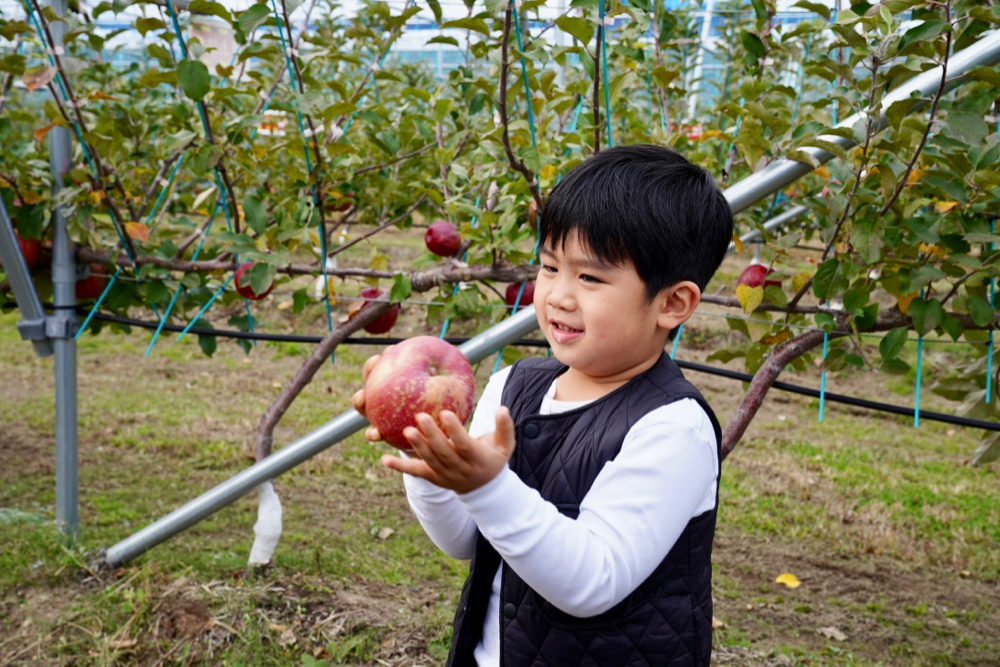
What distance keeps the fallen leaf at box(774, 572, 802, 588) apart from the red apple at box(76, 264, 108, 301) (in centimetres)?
212

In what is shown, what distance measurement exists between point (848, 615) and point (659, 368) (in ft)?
6.06

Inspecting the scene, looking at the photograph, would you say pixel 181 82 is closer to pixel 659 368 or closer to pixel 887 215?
pixel 659 368

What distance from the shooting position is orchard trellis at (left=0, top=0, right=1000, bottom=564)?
1.70 meters

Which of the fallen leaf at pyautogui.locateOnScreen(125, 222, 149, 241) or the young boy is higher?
the young boy

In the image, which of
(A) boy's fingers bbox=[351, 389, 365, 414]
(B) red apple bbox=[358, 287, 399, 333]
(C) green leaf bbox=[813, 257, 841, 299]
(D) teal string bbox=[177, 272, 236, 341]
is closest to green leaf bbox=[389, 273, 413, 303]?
(B) red apple bbox=[358, 287, 399, 333]

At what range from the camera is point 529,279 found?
215 cm

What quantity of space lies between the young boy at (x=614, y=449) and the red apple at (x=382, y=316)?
4.15 ft

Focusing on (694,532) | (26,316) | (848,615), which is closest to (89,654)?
(26,316)

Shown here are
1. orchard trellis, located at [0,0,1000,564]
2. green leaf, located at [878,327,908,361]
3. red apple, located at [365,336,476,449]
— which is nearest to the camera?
red apple, located at [365,336,476,449]

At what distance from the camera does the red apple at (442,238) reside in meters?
2.34

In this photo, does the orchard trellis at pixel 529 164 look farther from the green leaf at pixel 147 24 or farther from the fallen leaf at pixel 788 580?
the fallen leaf at pixel 788 580

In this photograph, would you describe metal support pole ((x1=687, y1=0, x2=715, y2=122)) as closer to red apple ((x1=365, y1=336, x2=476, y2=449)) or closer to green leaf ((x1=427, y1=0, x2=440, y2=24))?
green leaf ((x1=427, y1=0, x2=440, y2=24))

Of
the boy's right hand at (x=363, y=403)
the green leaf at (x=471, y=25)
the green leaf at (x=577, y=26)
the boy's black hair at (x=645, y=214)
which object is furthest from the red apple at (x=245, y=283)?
the boy's black hair at (x=645, y=214)

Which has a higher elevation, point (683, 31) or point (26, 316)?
point (683, 31)
